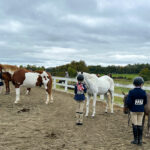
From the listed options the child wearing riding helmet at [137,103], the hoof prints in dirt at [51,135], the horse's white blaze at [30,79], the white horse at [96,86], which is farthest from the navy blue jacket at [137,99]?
the horse's white blaze at [30,79]

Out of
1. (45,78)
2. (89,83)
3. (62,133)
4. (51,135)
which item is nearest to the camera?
(51,135)

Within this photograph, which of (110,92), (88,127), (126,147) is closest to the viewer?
(126,147)

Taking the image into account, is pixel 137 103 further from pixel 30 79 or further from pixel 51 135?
pixel 30 79

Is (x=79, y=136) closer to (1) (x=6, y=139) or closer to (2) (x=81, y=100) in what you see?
(2) (x=81, y=100)

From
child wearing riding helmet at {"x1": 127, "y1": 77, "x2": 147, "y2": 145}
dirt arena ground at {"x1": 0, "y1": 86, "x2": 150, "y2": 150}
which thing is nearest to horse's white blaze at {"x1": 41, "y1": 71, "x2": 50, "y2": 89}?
dirt arena ground at {"x1": 0, "y1": 86, "x2": 150, "y2": 150}

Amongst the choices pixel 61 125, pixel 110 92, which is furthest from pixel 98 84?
pixel 61 125

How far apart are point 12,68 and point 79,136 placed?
242 inches

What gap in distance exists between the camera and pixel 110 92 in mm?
8320

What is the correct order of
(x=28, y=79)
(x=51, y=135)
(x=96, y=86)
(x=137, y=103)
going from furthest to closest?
1. (x=28, y=79)
2. (x=96, y=86)
3. (x=51, y=135)
4. (x=137, y=103)

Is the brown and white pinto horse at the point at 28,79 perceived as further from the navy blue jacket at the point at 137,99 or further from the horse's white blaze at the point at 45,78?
the navy blue jacket at the point at 137,99

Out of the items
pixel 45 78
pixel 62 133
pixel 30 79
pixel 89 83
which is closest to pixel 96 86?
pixel 89 83

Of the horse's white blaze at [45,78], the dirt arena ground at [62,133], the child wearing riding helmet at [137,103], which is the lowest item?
the dirt arena ground at [62,133]

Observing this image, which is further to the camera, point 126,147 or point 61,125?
point 61,125

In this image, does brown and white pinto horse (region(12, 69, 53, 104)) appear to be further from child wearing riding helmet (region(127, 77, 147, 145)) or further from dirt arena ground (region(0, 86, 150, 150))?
child wearing riding helmet (region(127, 77, 147, 145))
